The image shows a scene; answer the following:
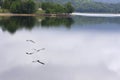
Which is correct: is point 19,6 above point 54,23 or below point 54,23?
below

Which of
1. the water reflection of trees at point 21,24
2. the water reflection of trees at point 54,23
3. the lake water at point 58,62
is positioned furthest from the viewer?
the water reflection of trees at point 54,23

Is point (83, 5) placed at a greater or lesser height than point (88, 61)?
lesser

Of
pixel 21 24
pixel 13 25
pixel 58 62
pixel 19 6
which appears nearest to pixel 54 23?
pixel 21 24

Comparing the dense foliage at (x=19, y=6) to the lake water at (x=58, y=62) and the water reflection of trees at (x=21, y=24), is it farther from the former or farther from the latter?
the lake water at (x=58, y=62)

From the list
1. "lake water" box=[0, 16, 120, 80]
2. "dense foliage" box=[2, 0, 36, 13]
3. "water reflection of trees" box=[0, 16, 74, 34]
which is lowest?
"dense foliage" box=[2, 0, 36, 13]

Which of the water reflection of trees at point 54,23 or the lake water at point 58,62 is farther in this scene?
the water reflection of trees at point 54,23

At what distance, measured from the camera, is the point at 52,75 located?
18.2 meters

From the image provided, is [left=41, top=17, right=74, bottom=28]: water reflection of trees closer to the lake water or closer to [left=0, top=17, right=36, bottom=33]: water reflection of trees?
[left=0, top=17, right=36, bottom=33]: water reflection of trees

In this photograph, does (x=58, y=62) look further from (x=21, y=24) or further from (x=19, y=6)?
(x=19, y=6)

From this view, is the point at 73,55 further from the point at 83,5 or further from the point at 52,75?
the point at 83,5

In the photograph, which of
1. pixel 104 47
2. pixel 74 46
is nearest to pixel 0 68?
pixel 74 46

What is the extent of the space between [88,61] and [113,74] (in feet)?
12.3

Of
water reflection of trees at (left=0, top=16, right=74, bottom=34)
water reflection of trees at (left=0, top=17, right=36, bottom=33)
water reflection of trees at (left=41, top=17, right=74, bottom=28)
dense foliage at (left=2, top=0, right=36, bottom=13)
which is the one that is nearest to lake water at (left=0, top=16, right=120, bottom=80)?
water reflection of trees at (left=0, top=16, right=74, bottom=34)

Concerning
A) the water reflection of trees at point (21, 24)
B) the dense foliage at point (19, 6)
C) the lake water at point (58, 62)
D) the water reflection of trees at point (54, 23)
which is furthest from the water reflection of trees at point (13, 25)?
the dense foliage at point (19, 6)
